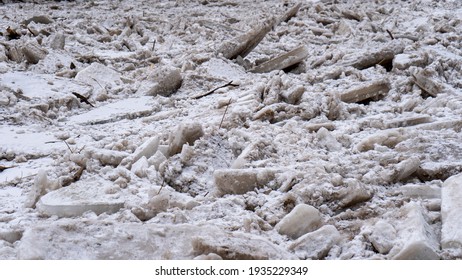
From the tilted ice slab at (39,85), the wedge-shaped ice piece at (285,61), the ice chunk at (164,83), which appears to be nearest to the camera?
the tilted ice slab at (39,85)

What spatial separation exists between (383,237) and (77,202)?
39.7 inches

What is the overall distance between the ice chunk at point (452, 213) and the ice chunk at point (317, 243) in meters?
0.30

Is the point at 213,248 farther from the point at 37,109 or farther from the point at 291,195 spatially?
the point at 37,109

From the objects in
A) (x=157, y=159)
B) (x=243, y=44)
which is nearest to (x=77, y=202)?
(x=157, y=159)

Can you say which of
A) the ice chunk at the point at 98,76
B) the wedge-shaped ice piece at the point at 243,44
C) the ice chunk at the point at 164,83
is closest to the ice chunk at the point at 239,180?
the ice chunk at the point at 164,83

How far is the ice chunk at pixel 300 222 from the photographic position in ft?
5.39

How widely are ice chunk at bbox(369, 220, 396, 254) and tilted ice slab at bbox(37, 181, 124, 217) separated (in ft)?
2.76

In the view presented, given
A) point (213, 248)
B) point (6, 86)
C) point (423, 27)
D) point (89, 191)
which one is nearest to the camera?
point (213, 248)

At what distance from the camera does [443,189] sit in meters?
1.74

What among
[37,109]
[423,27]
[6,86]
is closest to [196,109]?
[37,109]

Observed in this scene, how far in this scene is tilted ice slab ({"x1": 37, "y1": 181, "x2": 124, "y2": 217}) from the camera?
69.5 inches

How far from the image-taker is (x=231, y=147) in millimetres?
2334

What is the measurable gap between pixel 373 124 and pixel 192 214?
1177mm

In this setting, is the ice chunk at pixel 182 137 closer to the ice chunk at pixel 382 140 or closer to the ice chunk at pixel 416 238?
the ice chunk at pixel 382 140
